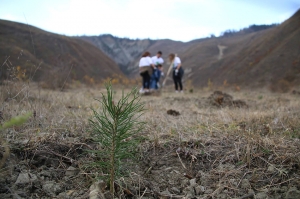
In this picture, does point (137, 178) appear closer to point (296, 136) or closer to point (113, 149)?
point (113, 149)

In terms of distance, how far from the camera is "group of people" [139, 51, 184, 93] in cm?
873

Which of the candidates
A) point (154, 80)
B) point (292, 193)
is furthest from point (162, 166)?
point (154, 80)

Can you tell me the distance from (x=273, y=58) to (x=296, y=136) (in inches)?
1043

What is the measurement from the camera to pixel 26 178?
133 centimetres

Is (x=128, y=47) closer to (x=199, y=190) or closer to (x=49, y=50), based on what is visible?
(x=49, y=50)

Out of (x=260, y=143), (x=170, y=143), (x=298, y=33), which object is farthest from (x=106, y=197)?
(x=298, y=33)

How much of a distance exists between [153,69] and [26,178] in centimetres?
799

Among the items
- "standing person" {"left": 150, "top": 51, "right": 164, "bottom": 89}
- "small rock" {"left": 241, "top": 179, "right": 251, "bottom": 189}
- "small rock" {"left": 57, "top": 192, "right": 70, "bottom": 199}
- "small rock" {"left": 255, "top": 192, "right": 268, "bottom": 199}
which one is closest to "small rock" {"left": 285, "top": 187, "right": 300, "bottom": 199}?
"small rock" {"left": 255, "top": 192, "right": 268, "bottom": 199}

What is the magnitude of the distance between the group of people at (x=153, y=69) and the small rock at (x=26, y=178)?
7483mm

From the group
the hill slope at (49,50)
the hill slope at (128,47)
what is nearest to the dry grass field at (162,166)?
the hill slope at (49,50)

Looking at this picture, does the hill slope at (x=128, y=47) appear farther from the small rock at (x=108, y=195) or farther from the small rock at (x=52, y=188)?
the small rock at (x=108, y=195)

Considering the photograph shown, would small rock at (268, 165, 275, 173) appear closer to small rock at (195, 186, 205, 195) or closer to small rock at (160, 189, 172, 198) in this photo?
small rock at (195, 186, 205, 195)

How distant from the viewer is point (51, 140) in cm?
179

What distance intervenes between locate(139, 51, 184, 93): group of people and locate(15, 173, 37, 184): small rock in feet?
24.5
